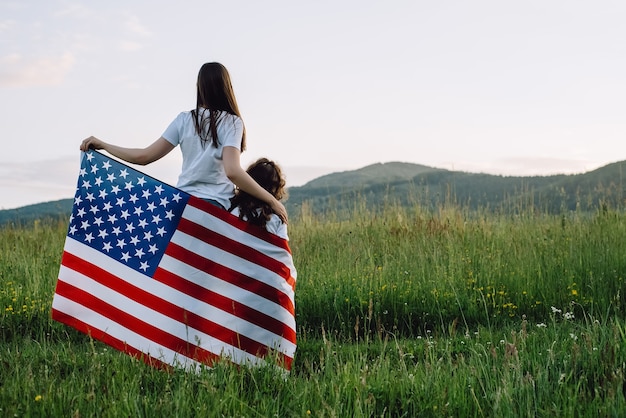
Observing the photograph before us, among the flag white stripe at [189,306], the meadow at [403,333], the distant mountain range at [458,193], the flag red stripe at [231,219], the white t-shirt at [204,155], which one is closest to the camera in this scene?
the meadow at [403,333]

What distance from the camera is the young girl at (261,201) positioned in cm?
472

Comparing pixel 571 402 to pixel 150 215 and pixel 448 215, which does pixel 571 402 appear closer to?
pixel 150 215

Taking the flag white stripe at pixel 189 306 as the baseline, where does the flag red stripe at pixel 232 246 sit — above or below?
above

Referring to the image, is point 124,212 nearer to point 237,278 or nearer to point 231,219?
point 231,219

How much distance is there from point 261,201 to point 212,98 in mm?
799

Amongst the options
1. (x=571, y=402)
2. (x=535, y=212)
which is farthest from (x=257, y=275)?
(x=535, y=212)

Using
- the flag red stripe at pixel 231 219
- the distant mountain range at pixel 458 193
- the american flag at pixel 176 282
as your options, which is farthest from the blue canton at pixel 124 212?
the distant mountain range at pixel 458 193

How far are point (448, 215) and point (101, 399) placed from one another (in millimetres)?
8836

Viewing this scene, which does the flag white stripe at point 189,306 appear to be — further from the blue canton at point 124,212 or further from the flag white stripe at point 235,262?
the flag white stripe at point 235,262

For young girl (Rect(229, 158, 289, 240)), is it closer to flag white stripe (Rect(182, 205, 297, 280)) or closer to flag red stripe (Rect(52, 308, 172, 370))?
flag white stripe (Rect(182, 205, 297, 280))

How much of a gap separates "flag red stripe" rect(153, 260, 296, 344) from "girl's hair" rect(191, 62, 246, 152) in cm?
102

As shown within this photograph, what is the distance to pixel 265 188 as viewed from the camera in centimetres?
480

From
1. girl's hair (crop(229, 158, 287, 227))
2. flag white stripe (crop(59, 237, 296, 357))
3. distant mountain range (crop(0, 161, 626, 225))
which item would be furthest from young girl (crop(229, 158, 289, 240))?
distant mountain range (crop(0, 161, 626, 225))

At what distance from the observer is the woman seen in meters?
4.48
